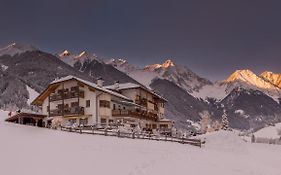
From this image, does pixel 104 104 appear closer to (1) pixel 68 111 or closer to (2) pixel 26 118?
(1) pixel 68 111

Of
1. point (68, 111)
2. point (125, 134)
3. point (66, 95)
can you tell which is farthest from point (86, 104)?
point (125, 134)

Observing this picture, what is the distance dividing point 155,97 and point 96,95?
2824 centimetres

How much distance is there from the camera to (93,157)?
35531 mm

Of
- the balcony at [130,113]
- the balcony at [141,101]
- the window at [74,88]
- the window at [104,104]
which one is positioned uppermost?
the window at [74,88]

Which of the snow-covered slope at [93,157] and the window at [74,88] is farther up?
the window at [74,88]

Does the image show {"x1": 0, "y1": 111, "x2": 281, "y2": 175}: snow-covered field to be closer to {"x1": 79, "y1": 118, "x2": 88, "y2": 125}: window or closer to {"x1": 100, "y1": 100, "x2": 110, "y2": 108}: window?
{"x1": 79, "y1": 118, "x2": 88, "y2": 125}: window

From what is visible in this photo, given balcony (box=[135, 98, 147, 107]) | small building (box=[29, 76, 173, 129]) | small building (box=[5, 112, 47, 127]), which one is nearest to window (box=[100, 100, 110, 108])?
small building (box=[29, 76, 173, 129])

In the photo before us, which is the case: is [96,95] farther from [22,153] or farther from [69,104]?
[22,153]

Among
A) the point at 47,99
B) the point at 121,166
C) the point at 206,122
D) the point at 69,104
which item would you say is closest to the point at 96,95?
the point at 69,104

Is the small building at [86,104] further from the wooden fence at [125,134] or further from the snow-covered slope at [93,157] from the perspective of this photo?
the snow-covered slope at [93,157]

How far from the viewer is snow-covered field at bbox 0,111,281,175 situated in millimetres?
30578

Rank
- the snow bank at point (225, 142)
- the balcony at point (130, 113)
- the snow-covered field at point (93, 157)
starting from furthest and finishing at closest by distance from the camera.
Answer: the balcony at point (130, 113) < the snow bank at point (225, 142) < the snow-covered field at point (93, 157)

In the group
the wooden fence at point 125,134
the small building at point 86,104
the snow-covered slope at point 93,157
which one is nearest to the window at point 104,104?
the small building at point 86,104

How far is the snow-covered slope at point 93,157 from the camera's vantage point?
30.6 metres
